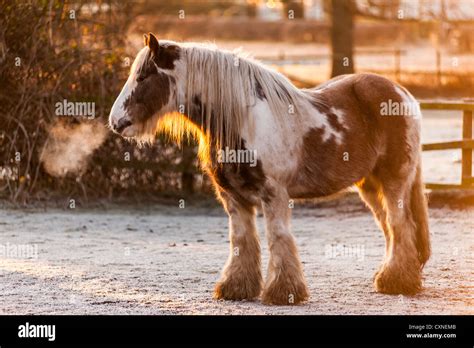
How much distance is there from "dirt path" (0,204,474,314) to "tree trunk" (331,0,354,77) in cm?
1238

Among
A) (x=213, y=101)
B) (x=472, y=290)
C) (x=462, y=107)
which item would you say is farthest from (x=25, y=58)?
(x=472, y=290)

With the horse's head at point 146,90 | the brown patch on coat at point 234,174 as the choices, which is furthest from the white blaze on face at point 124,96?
the brown patch on coat at point 234,174

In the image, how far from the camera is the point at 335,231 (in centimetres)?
1159

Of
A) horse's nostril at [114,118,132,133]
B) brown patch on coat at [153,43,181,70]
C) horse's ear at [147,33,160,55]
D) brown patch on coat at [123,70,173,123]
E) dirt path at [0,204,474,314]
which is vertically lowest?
dirt path at [0,204,474,314]

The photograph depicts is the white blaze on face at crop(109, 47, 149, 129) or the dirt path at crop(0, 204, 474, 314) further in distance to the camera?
the dirt path at crop(0, 204, 474, 314)

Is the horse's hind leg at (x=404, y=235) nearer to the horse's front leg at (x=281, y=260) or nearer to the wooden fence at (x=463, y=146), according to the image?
the horse's front leg at (x=281, y=260)

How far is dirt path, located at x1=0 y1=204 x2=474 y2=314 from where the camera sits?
7.39 metres

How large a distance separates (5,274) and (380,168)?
3334mm

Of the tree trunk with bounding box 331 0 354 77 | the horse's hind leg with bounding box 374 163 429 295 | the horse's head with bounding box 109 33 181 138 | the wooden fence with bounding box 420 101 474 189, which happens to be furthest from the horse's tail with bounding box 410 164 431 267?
the tree trunk with bounding box 331 0 354 77

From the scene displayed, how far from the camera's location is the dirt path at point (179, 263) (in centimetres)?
739

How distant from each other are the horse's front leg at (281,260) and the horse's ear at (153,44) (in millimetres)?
1308

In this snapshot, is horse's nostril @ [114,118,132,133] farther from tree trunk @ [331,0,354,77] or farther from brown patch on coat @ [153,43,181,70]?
tree trunk @ [331,0,354,77]

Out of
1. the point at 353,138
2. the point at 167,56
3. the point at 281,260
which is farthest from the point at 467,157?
the point at 167,56
